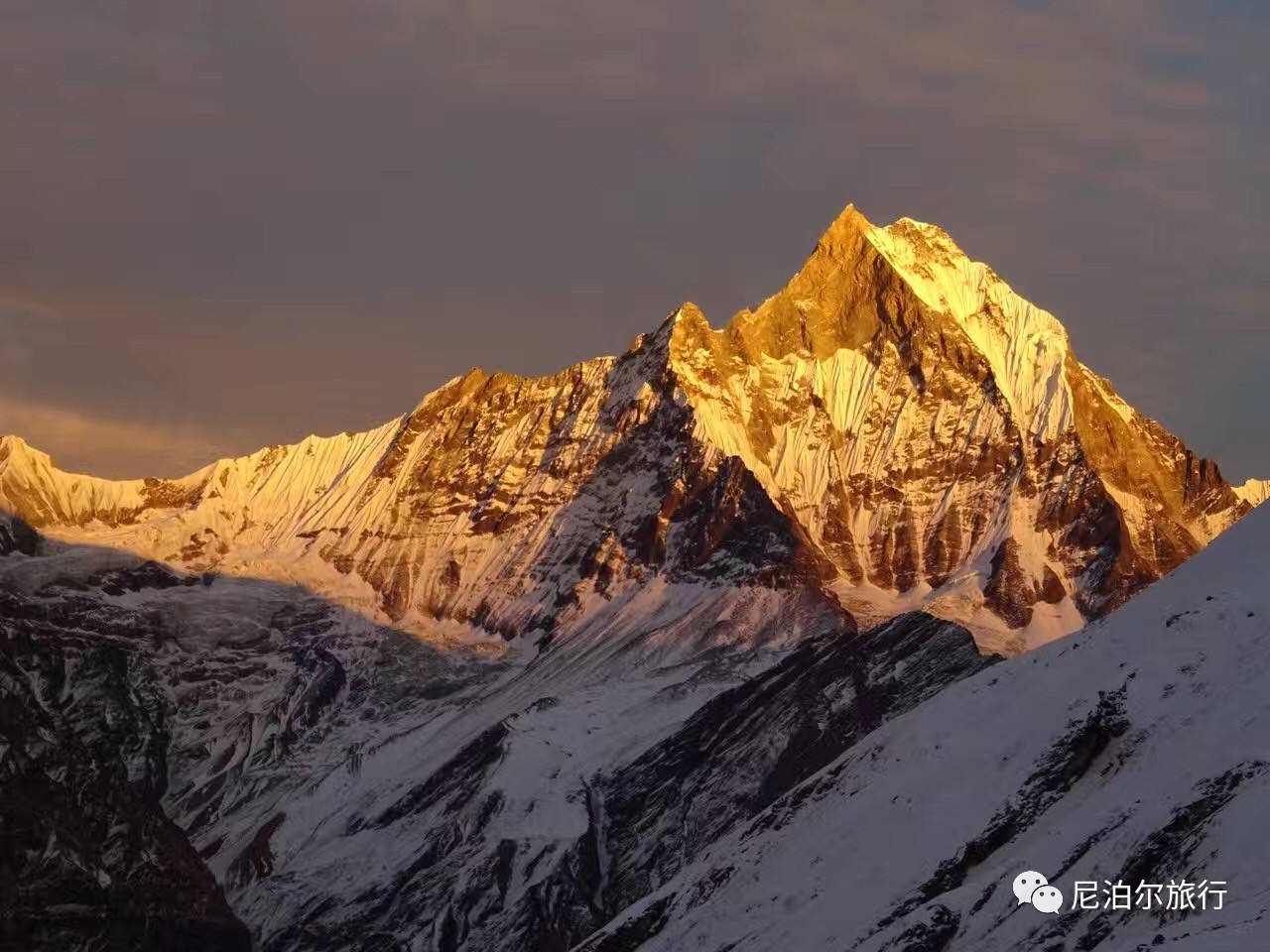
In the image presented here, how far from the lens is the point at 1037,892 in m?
154

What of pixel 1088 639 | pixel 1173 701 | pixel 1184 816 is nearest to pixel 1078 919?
pixel 1184 816

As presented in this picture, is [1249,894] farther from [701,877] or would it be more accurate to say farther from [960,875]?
[701,877]

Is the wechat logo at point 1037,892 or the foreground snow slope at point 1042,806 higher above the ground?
the foreground snow slope at point 1042,806

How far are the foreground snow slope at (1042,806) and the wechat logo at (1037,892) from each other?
61 cm

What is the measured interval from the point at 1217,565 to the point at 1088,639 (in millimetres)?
8877

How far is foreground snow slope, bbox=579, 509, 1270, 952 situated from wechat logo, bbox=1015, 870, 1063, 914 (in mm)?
606

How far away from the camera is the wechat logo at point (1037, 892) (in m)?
152

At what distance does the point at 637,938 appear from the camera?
191 m

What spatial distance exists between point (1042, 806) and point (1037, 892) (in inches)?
572

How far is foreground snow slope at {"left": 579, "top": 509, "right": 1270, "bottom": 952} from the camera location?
5969 inches
